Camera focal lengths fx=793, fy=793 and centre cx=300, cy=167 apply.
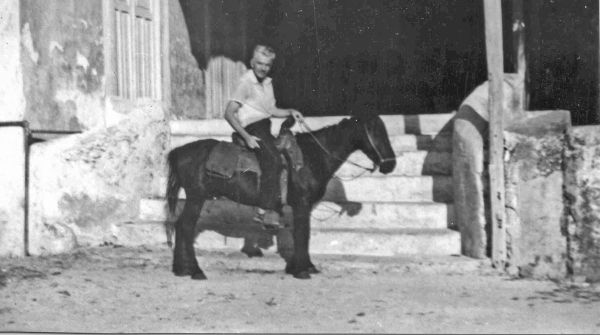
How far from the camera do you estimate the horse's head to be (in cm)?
729

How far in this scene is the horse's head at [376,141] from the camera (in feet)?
23.9

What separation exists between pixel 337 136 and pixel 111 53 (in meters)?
3.88

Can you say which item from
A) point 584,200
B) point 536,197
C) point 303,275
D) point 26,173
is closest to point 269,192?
point 303,275

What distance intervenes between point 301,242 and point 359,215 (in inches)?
55.3

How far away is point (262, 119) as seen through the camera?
25.3 feet

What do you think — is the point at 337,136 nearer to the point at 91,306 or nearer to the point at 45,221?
the point at 91,306

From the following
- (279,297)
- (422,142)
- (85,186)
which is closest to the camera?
(279,297)

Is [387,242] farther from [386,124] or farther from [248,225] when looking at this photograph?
[386,124]

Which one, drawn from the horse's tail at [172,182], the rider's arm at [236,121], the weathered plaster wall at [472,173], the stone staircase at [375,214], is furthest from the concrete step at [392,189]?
the horse's tail at [172,182]

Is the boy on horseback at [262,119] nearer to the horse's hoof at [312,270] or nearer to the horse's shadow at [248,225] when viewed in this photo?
the horse's hoof at [312,270]

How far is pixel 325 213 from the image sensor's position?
8828 mm

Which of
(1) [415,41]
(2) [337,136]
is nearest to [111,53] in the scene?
(2) [337,136]

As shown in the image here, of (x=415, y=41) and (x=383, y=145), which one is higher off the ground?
(x=415, y=41)

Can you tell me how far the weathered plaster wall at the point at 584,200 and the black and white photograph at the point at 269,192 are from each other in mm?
16
